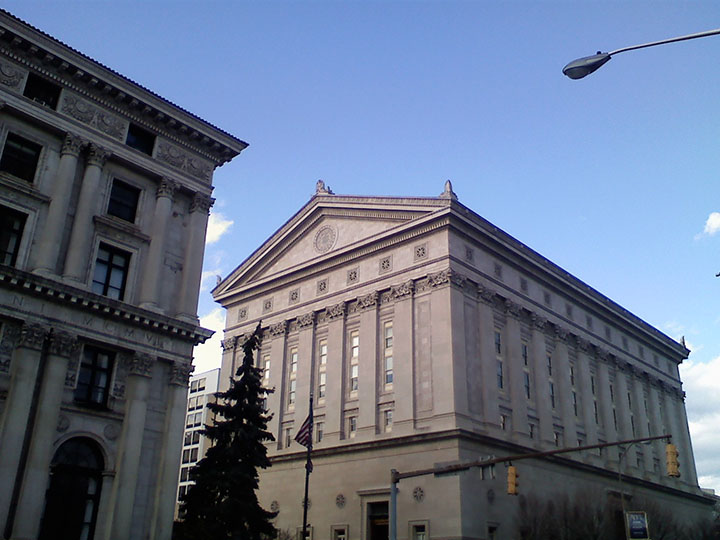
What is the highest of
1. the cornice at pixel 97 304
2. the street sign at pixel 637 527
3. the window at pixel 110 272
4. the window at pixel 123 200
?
the window at pixel 123 200

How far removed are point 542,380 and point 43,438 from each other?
128 feet

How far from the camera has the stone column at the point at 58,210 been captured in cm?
2756

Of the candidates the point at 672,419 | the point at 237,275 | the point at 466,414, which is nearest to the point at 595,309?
the point at 672,419

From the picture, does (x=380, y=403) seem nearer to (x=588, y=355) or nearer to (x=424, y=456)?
(x=424, y=456)

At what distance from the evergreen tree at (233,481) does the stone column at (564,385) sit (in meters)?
30.3

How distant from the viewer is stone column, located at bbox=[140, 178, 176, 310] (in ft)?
100

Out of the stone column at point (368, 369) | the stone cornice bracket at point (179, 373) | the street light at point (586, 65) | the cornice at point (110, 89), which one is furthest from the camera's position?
the stone column at point (368, 369)

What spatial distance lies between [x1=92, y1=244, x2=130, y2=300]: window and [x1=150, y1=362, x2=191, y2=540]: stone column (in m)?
4.21

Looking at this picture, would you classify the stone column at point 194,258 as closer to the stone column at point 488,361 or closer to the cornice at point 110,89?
the cornice at point 110,89

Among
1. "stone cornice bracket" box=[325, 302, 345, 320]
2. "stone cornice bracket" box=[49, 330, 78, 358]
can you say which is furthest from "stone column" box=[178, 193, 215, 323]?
"stone cornice bracket" box=[325, 302, 345, 320]

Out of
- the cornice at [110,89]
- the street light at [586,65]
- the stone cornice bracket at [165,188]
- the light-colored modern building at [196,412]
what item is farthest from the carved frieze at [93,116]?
the light-colored modern building at [196,412]

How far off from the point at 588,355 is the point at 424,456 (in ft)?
82.1

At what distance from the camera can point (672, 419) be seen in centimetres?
7531

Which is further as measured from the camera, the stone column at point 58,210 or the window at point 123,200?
the window at point 123,200
